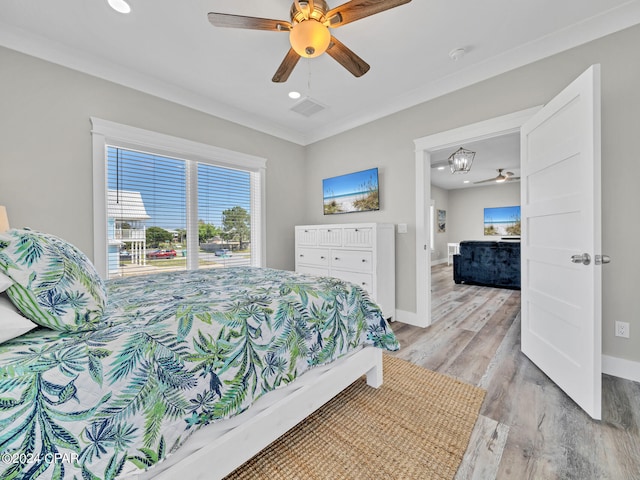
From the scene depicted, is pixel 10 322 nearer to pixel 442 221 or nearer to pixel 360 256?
pixel 360 256

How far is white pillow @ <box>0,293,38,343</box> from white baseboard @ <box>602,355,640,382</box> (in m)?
3.38

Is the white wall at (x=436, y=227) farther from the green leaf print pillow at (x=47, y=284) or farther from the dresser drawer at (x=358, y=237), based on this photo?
the green leaf print pillow at (x=47, y=284)

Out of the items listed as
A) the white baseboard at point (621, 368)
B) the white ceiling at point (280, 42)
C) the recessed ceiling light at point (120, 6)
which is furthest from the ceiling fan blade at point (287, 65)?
the white baseboard at point (621, 368)

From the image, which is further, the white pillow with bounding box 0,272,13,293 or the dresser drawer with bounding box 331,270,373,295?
the dresser drawer with bounding box 331,270,373,295

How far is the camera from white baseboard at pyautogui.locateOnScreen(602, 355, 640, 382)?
1903mm

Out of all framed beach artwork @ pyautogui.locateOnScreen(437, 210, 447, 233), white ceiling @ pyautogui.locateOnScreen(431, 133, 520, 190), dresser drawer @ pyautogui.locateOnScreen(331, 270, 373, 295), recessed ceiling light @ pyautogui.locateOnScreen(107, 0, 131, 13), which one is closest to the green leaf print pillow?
recessed ceiling light @ pyautogui.locateOnScreen(107, 0, 131, 13)

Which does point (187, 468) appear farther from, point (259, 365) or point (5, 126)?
point (5, 126)

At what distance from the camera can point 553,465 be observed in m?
1.23

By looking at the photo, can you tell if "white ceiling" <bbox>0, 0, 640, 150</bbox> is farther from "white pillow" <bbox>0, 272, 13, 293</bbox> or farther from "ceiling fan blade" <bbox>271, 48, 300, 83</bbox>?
"white pillow" <bbox>0, 272, 13, 293</bbox>

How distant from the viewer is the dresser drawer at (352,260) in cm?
302

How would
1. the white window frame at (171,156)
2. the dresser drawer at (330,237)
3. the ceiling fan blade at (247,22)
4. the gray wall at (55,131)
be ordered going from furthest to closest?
the dresser drawer at (330,237)
the white window frame at (171,156)
the gray wall at (55,131)
the ceiling fan blade at (247,22)

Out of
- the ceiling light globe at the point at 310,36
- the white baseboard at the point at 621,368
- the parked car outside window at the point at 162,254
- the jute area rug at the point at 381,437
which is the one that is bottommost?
the jute area rug at the point at 381,437

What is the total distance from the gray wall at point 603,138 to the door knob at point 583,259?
29.8 inches

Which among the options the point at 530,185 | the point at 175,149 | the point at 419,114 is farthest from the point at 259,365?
the point at 419,114
